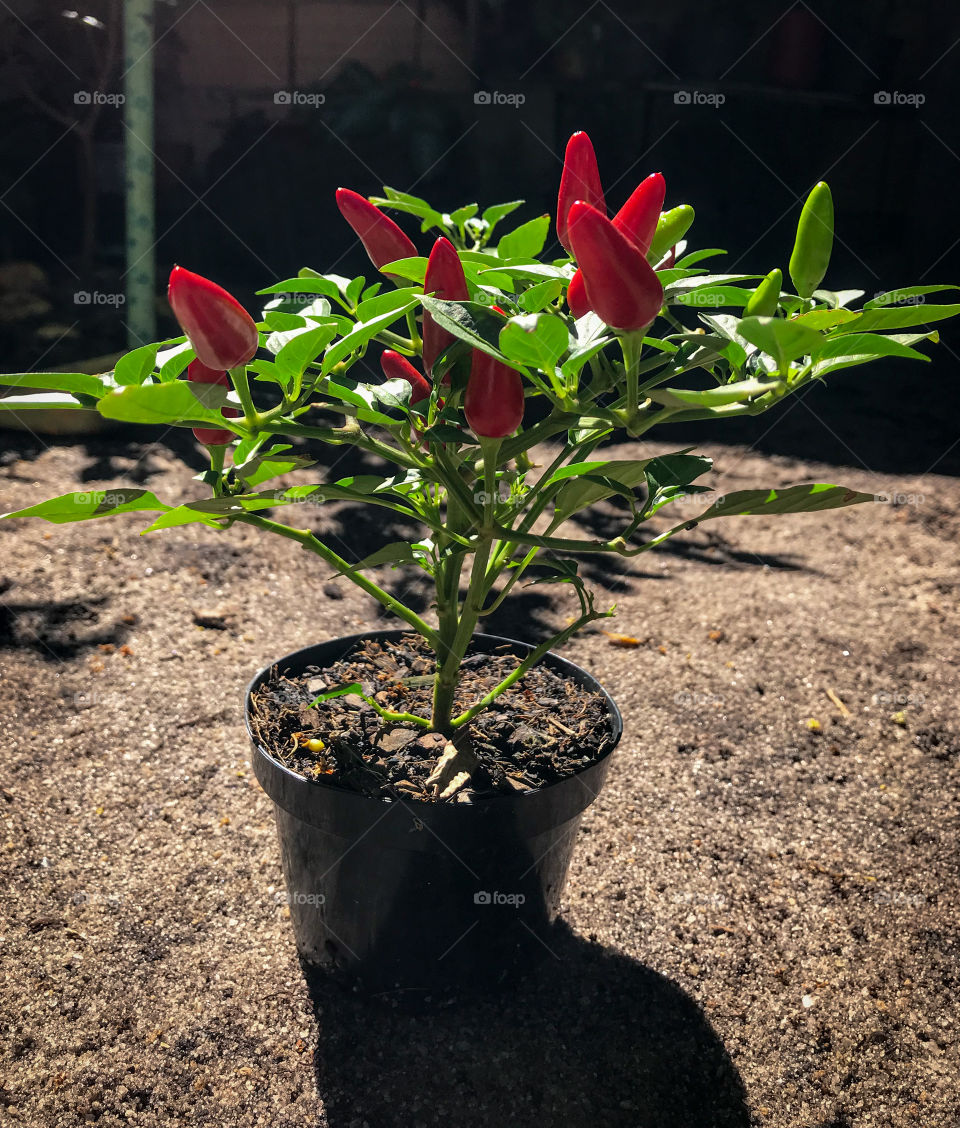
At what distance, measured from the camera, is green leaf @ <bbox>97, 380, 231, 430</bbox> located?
34.4 inches

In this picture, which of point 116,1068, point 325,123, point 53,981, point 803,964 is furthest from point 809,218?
point 325,123

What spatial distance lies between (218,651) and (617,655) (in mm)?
1246

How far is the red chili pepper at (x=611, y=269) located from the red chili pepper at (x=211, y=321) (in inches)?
14.4

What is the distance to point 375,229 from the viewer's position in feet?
4.12

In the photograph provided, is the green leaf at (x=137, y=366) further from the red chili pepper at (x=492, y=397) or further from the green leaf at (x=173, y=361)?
the red chili pepper at (x=492, y=397)

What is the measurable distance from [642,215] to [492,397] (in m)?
0.27

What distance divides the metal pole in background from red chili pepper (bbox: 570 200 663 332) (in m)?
3.81

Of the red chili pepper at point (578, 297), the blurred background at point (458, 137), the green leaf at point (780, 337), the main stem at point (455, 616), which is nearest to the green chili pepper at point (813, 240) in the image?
the green leaf at point (780, 337)

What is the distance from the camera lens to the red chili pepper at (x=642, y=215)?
3.43ft

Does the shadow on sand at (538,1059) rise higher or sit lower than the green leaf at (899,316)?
lower

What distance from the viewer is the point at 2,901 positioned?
1844 millimetres

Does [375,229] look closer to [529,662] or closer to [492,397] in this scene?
[492,397]

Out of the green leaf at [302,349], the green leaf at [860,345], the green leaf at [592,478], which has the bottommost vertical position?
the green leaf at [592,478]

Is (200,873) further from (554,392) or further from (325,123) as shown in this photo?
(325,123)
